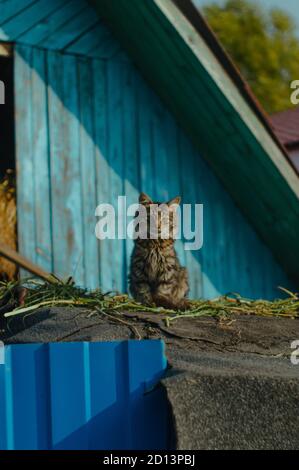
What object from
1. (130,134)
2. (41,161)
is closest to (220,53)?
(130,134)

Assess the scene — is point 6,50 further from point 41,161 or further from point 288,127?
point 288,127

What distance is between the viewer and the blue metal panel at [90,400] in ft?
14.8

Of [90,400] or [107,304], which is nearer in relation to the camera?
[90,400]

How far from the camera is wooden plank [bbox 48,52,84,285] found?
8547 millimetres

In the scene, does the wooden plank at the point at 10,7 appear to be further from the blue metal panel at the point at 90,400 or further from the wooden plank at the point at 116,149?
the blue metal panel at the point at 90,400

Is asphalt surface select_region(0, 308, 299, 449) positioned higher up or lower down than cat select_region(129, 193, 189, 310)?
lower down

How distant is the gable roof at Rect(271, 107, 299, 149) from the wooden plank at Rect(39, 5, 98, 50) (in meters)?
6.28

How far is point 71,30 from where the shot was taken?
344 inches

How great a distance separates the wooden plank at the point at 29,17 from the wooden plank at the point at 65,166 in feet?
1.07

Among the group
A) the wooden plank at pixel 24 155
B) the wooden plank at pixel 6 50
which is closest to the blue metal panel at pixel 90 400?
the wooden plank at pixel 24 155

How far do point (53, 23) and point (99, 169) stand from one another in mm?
1360

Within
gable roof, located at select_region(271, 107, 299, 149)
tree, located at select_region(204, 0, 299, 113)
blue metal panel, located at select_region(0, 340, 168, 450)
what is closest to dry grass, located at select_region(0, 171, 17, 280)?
blue metal panel, located at select_region(0, 340, 168, 450)

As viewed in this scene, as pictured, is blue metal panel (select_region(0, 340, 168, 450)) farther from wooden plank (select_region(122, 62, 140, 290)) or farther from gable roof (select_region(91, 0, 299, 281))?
wooden plank (select_region(122, 62, 140, 290))
